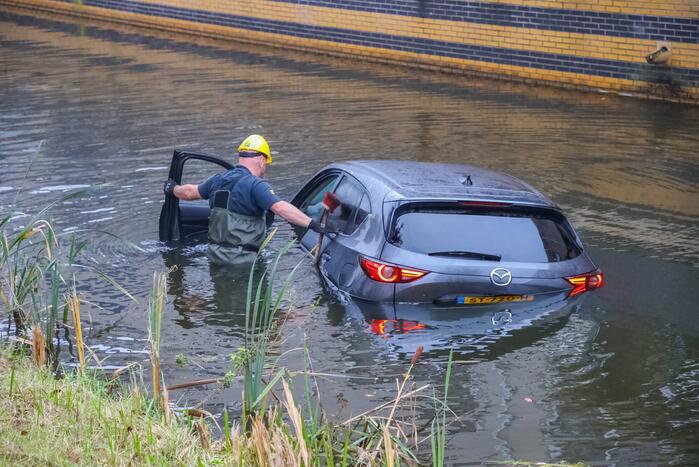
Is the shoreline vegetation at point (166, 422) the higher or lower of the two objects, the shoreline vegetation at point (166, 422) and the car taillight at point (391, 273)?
the lower

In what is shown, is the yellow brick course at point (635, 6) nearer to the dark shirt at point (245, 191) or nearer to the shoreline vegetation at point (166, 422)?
the dark shirt at point (245, 191)

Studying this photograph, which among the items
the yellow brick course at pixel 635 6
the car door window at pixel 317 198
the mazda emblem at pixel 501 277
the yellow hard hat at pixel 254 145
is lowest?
the mazda emblem at pixel 501 277

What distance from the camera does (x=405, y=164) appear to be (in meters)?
9.01

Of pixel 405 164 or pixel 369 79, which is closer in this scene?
pixel 405 164

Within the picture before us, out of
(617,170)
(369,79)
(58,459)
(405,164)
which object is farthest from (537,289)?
(369,79)

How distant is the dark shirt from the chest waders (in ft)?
0.16

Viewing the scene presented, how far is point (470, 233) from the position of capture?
7961 mm

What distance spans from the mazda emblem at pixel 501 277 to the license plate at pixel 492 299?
0.13 m

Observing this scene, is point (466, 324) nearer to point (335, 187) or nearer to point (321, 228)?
point (321, 228)

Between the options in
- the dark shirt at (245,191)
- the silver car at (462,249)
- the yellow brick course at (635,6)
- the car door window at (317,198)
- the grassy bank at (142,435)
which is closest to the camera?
the grassy bank at (142,435)

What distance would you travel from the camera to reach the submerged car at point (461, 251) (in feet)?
25.8

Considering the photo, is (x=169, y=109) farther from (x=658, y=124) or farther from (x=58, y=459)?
(x=58, y=459)

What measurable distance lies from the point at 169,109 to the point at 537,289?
11.3m

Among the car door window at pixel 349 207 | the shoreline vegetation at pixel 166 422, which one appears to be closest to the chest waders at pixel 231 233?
the car door window at pixel 349 207
